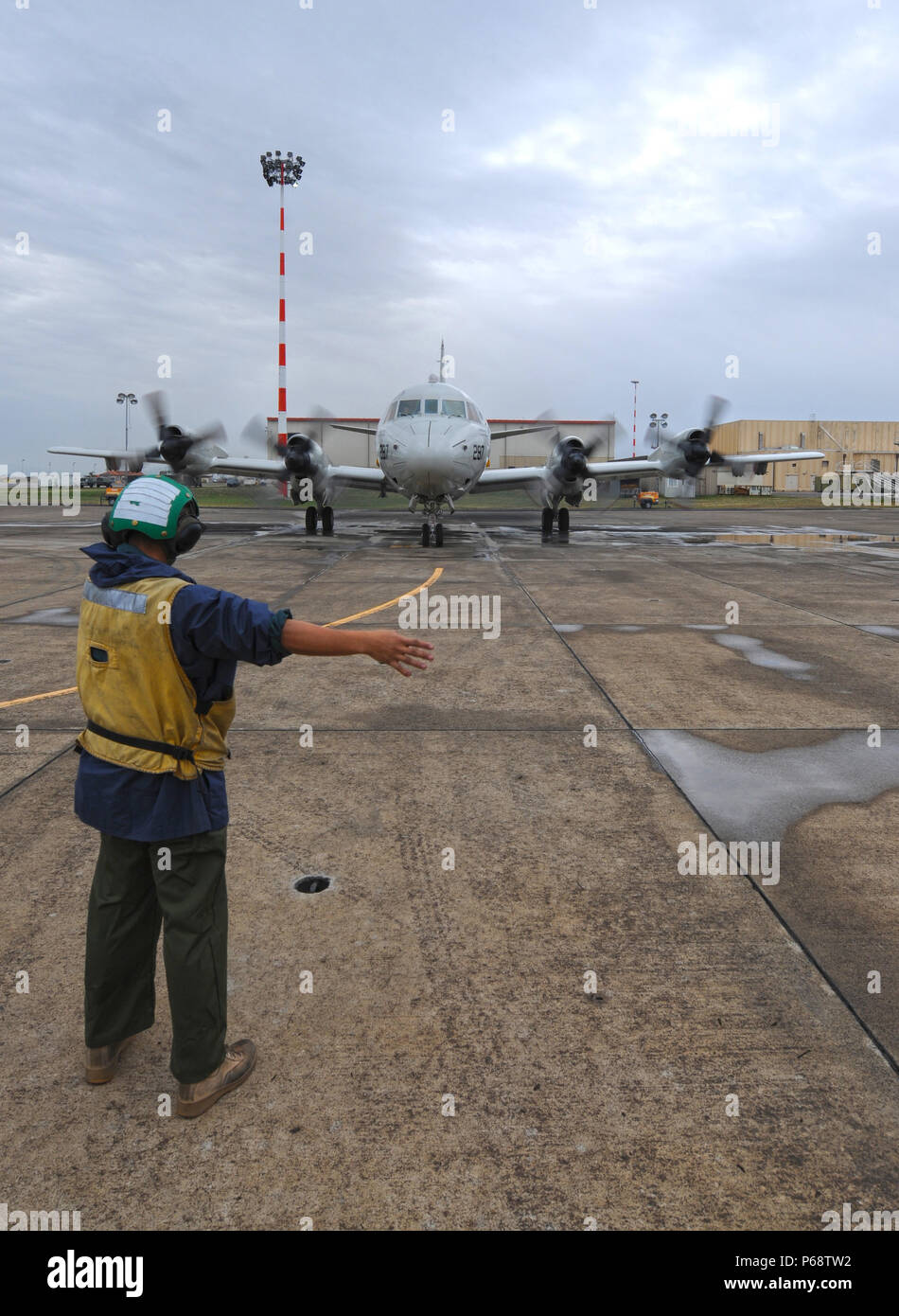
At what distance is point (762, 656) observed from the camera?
29.6ft

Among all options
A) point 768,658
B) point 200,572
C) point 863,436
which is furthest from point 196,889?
point 863,436

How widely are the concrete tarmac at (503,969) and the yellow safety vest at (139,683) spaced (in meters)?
1.13

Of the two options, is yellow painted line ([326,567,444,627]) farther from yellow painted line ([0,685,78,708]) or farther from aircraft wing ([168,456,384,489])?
aircraft wing ([168,456,384,489])

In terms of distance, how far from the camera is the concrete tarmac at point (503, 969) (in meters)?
2.32

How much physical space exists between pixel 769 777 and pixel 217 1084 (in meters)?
4.11

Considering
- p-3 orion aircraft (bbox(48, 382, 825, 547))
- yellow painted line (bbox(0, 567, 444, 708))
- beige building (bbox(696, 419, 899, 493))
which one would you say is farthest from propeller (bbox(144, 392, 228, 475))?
beige building (bbox(696, 419, 899, 493))

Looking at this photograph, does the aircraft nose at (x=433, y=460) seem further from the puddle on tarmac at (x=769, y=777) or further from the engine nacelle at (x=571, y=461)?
the puddle on tarmac at (x=769, y=777)

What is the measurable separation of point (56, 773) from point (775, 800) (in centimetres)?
467

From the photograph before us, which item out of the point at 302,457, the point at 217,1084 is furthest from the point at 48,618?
the point at 302,457

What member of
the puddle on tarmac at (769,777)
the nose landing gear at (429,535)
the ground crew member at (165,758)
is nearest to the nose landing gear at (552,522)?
the nose landing gear at (429,535)

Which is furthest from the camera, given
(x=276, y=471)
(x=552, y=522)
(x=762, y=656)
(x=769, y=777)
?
(x=276, y=471)

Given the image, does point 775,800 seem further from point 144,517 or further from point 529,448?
point 529,448

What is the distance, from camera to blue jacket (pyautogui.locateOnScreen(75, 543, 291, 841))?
2479mm

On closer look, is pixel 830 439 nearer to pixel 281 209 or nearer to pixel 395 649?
pixel 281 209
